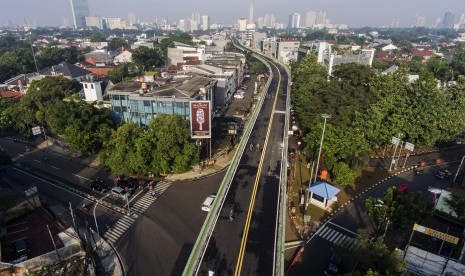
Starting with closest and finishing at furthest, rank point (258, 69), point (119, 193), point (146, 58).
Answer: point (119, 193) < point (146, 58) < point (258, 69)

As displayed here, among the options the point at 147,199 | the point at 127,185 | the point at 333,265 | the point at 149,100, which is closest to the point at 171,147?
the point at 147,199

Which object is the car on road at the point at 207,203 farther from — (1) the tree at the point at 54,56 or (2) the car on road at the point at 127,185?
(1) the tree at the point at 54,56

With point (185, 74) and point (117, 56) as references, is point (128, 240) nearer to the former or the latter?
point (185, 74)

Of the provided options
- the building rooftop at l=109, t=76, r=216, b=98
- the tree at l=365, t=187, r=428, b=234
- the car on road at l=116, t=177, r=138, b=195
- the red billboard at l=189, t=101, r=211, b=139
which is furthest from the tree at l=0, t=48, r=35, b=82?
the tree at l=365, t=187, r=428, b=234

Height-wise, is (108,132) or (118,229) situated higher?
(108,132)

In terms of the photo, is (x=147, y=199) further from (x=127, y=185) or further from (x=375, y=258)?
(x=375, y=258)

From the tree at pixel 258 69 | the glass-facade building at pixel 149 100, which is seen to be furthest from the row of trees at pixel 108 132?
the tree at pixel 258 69
